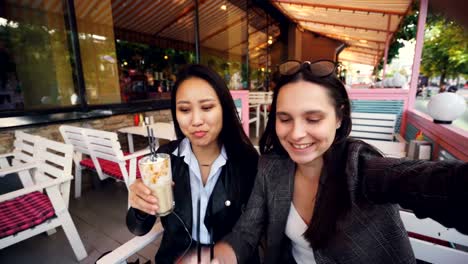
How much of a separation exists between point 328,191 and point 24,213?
2331 millimetres

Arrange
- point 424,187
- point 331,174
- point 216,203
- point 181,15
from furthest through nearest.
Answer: point 181,15 → point 216,203 → point 331,174 → point 424,187

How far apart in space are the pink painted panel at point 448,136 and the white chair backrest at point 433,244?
74 cm

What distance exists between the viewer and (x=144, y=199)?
1058mm

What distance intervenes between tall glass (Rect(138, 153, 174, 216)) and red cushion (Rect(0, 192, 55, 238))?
1.42 meters

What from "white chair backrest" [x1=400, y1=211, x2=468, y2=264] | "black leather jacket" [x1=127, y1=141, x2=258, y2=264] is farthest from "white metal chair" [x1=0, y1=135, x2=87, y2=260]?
"white chair backrest" [x1=400, y1=211, x2=468, y2=264]

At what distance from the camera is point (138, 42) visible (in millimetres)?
6625

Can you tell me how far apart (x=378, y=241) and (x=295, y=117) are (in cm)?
58

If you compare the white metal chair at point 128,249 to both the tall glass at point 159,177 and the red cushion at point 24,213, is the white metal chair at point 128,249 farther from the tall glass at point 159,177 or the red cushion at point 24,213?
the red cushion at point 24,213

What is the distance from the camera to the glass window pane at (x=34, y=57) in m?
3.28

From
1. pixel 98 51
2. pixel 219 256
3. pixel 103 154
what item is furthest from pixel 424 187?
pixel 98 51

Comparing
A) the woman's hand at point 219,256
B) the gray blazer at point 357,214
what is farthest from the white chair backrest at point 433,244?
the woman's hand at point 219,256

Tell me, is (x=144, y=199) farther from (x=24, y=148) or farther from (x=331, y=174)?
(x=24, y=148)

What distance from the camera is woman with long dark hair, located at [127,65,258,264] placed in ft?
4.14

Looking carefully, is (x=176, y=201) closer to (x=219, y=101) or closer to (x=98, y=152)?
(x=219, y=101)
